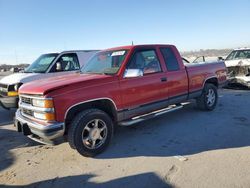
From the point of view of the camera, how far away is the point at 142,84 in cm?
504

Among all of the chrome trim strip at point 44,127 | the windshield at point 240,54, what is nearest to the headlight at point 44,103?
the chrome trim strip at point 44,127

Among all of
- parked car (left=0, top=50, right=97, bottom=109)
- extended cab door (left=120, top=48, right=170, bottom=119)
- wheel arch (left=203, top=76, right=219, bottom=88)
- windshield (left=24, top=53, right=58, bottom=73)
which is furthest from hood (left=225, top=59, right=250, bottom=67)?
windshield (left=24, top=53, right=58, bottom=73)

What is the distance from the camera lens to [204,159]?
158 inches

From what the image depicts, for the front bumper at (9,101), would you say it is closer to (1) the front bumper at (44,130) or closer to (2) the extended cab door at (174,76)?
(1) the front bumper at (44,130)

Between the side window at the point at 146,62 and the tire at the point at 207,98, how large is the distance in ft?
6.78

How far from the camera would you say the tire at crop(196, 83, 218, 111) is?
6.86 metres

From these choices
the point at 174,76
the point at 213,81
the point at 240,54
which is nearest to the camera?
the point at 174,76

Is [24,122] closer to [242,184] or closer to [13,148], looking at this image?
[13,148]

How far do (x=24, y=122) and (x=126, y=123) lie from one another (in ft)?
6.09

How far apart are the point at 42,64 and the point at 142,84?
467 centimetres

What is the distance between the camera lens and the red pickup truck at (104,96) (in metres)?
4.00

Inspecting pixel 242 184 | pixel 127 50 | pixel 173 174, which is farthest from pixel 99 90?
pixel 242 184

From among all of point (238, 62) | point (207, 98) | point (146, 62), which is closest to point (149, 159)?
point (146, 62)

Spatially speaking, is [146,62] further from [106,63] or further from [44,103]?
[44,103]
